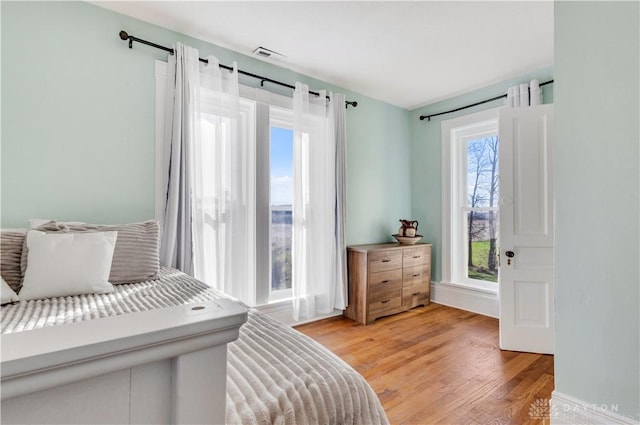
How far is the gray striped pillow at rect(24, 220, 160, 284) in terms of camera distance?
5.76 ft

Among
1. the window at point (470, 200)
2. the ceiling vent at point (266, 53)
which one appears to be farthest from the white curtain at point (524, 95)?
the ceiling vent at point (266, 53)

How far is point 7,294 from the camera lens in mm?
1417

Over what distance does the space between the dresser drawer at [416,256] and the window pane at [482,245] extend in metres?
0.50

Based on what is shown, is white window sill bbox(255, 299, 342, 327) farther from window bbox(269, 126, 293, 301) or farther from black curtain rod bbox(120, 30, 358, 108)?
black curtain rod bbox(120, 30, 358, 108)

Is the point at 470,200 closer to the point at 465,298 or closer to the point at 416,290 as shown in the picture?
the point at 465,298

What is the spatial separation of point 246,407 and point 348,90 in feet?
11.7

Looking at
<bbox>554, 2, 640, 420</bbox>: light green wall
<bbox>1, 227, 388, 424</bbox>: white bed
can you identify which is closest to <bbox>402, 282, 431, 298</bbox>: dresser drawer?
<bbox>554, 2, 640, 420</bbox>: light green wall

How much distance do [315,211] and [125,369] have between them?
274 cm

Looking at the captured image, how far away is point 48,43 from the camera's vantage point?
2055 millimetres

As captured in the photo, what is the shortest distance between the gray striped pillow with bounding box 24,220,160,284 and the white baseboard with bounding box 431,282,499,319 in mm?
3306

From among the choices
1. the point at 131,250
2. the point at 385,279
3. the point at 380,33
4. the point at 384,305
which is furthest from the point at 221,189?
the point at 384,305

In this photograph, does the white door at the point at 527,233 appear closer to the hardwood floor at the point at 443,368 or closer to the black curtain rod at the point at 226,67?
the hardwood floor at the point at 443,368

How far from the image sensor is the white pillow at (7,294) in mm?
1405


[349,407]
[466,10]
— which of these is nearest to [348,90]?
[466,10]
